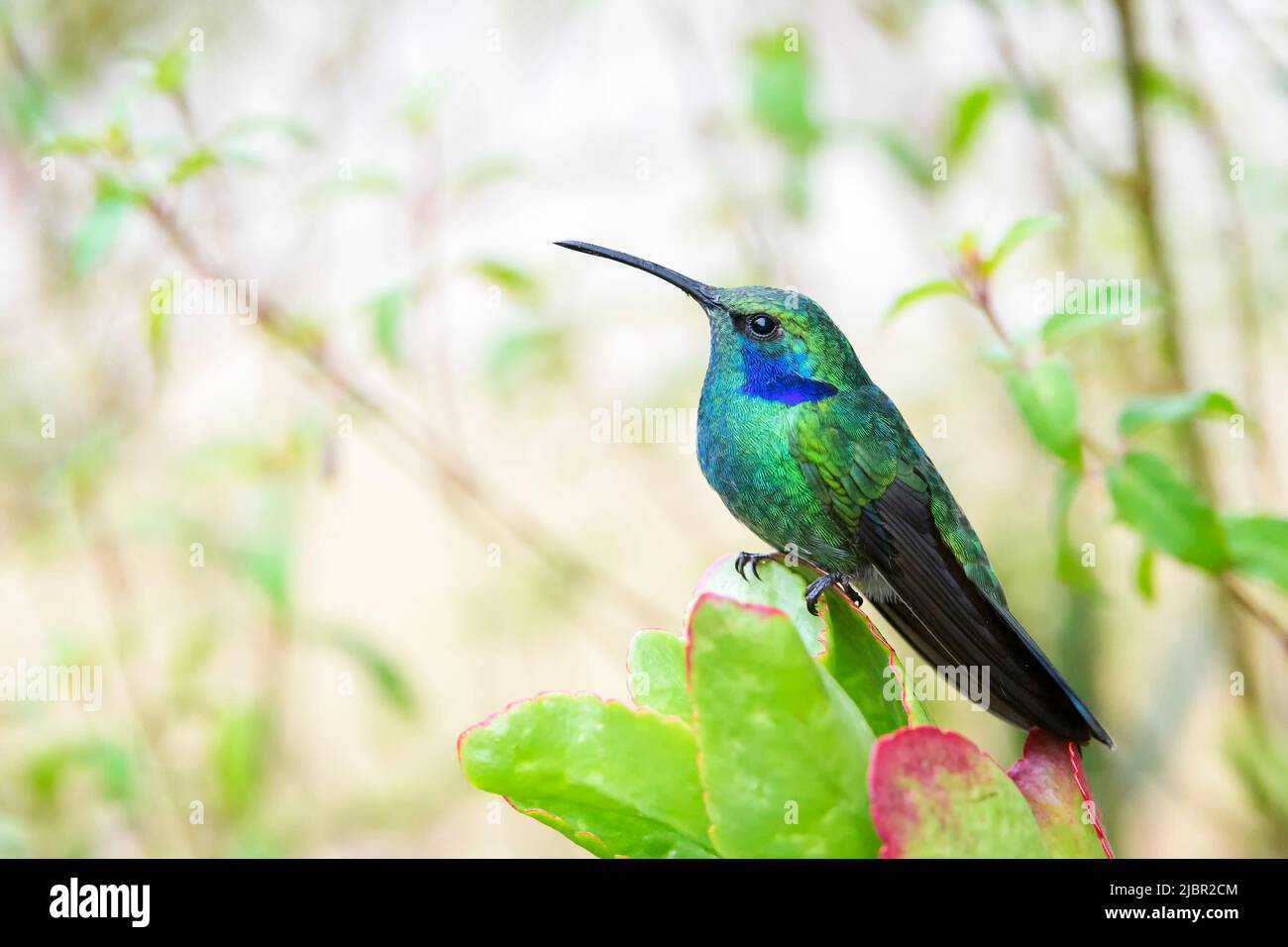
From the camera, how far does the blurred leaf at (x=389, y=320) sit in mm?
2059

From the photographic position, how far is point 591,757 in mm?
754

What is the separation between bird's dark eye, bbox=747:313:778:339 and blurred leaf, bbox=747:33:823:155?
108 cm

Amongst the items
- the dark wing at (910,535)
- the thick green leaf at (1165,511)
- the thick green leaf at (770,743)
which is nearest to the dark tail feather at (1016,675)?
the dark wing at (910,535)

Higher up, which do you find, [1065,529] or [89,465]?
[89,465]

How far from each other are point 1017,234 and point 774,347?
414 mm

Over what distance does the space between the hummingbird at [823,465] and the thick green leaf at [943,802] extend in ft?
1.58

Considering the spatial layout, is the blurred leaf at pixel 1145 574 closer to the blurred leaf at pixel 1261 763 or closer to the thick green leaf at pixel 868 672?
the blurred leaf at pixel 1261 763

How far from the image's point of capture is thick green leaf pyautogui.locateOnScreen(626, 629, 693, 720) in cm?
84

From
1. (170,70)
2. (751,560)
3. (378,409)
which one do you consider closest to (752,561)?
(751,560)

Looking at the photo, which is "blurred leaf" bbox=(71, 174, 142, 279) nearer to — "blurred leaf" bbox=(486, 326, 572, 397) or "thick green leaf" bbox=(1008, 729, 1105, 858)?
"blurred leaf" bbox=(486, 326, 572, 397)

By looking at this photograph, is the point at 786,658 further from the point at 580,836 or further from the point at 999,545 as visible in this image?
the point at 999,545
